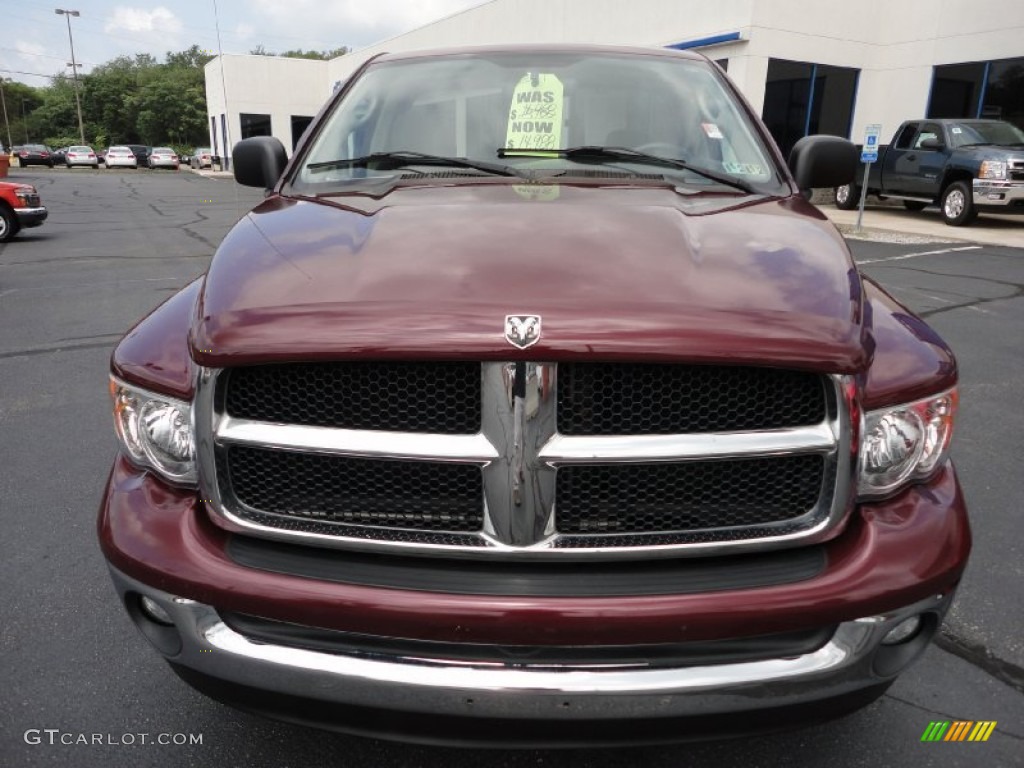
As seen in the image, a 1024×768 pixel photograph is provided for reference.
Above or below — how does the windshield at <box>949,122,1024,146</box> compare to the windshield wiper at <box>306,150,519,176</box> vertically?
above

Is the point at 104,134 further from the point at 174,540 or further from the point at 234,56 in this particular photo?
the point at 174,540

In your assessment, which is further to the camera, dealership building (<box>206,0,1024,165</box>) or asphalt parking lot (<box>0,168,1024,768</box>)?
dealership building (<box>206,0,1024,165</box>)

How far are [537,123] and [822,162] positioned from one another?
3.59 ft

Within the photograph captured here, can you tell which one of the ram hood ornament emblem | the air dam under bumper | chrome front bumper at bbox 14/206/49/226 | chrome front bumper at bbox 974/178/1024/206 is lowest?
chrome front bumper at bbox 14/206/49/226

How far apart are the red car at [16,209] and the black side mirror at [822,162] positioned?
13221 mm

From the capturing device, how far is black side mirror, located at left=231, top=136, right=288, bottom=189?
305 cm

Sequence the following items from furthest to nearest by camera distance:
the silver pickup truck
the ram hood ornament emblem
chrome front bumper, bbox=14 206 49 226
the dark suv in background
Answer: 1. the dark suv in background
2. the silver pickup truck
3. chrome front bumper, bbox=14 206 49 226
4. the ram hood ornament emblem

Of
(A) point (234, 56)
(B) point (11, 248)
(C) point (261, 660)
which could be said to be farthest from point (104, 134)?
(C) point (261, 660)

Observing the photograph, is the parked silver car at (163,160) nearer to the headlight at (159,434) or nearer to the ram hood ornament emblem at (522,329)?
the headlight at (159,434)

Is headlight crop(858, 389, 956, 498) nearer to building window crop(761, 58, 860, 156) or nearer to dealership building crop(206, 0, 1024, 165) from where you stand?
dealership building crop(206, 0, 1024, 165)

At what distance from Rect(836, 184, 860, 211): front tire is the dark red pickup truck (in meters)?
18.5

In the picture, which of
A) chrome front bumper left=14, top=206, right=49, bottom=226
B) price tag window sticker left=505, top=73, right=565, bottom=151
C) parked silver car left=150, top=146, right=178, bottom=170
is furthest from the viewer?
parked silver car left=150, top=146, right=178, bottom=170

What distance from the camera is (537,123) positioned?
9.21ft

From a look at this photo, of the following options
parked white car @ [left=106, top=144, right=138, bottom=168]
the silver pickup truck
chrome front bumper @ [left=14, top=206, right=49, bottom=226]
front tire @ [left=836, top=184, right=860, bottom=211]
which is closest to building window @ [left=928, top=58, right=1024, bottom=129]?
the silver pickup truck
